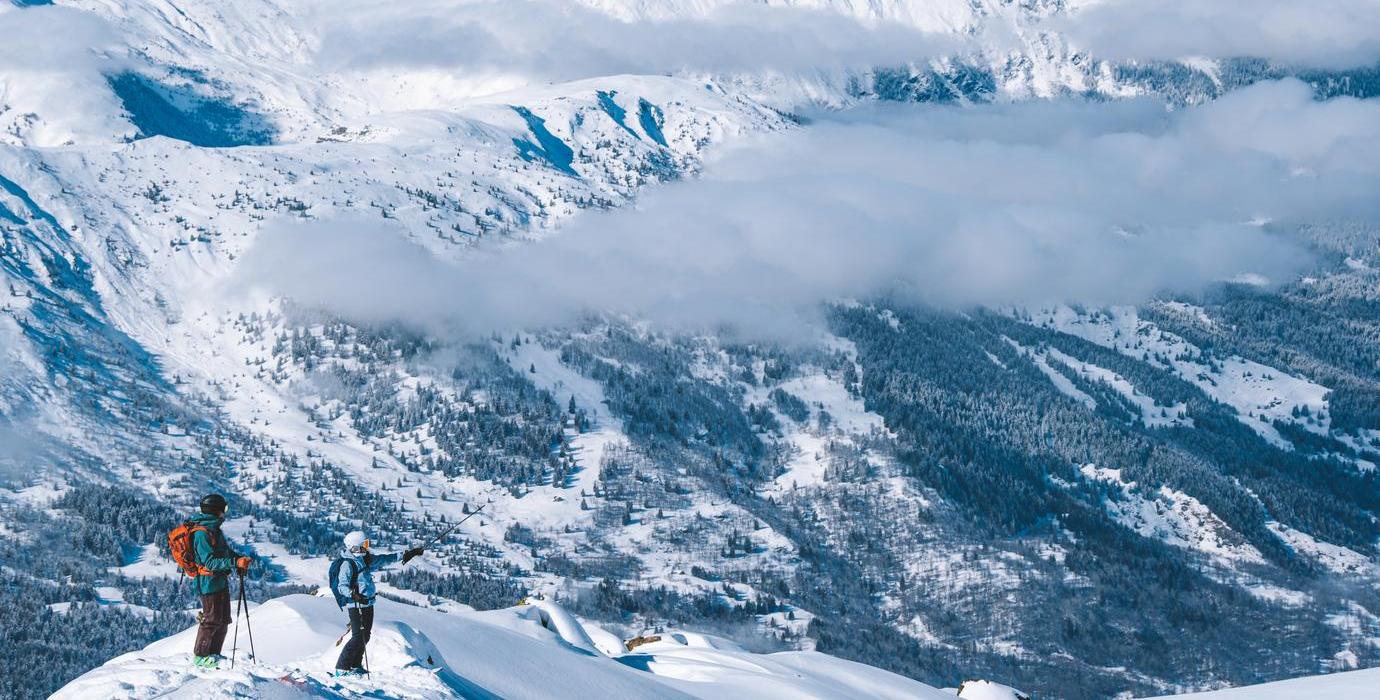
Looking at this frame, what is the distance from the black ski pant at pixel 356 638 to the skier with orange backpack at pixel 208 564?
3571 mm

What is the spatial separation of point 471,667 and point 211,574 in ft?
61.2

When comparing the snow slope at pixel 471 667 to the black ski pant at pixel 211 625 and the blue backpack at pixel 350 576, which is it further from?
the blue backpack at pixel 350 576

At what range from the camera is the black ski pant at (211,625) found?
37.8m

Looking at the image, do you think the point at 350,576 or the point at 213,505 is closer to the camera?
the point at 213,505

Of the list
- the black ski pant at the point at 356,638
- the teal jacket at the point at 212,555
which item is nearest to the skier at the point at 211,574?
the teal jacket at the point at 212,555

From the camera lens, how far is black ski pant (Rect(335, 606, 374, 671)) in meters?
39.6

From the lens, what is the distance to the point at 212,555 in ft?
122

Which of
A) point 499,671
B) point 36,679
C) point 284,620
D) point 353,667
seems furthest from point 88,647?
point 353,667

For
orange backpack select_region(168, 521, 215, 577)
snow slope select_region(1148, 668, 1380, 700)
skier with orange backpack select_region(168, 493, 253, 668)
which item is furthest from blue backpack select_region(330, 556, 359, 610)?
snow slope select_region(1148, 668, 1380, 700)

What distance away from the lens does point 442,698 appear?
40.5 metres

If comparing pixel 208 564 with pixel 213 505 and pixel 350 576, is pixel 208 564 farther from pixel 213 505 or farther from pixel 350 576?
pixel 350 576

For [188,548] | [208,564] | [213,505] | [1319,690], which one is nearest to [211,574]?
[208,564]

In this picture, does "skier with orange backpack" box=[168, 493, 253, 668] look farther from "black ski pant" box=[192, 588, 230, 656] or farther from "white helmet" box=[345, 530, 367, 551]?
"white helmet" box=[345, 530, 367, 551]

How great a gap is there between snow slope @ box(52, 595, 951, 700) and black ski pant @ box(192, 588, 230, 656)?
0.90 meters
